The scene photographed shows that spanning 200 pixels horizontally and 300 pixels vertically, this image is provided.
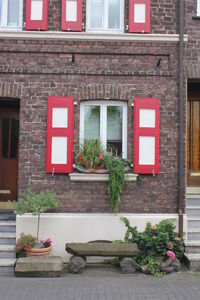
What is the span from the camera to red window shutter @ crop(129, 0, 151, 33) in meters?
7.14

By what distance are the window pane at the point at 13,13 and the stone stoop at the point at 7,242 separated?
13.7ft

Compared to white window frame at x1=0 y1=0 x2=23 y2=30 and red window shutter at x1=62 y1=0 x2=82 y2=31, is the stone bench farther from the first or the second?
white window frame at x1=0 y1=0 x2=23 y2=30

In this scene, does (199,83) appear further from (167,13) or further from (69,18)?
(69,18)

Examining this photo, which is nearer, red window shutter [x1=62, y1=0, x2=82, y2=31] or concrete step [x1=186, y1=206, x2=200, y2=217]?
red window shutter [x1=62, y1=0, x2=82, y2=31]

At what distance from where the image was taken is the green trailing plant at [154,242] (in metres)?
6.40

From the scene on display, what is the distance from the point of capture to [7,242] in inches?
272

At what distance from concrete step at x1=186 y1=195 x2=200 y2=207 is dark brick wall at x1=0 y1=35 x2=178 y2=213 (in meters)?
0.80

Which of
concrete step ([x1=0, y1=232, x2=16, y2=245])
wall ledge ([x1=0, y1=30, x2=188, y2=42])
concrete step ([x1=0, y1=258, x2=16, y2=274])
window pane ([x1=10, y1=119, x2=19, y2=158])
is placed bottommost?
concrete step ([x1=0, y1=258, x2=16, y2=274])

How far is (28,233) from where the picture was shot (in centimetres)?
684

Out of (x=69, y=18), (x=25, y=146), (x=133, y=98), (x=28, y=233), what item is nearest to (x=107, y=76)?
(x=133, y=98)

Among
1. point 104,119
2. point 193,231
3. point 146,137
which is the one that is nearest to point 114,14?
point 104,119

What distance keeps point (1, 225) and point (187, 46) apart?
17.7ft

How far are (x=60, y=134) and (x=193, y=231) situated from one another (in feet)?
11.1

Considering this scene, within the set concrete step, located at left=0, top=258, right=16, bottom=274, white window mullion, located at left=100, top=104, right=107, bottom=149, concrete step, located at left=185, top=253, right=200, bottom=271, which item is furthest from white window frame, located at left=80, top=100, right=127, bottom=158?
concrete step, located at left=0, top=258, right=16, bottom=274
